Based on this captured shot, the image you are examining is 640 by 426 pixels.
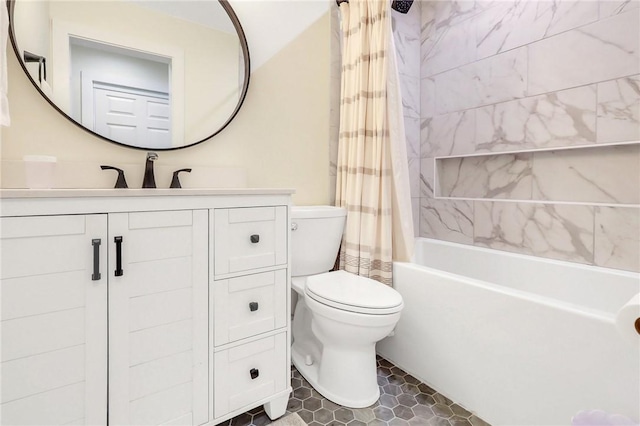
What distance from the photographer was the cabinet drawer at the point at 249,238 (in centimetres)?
114

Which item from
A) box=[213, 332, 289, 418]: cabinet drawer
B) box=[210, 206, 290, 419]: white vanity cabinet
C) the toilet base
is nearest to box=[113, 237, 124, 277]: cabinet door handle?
box=[210, 206, 290, 419]: white vanity cabinet

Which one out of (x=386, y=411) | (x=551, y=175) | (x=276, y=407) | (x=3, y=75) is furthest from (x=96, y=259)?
(x=551, y=175)

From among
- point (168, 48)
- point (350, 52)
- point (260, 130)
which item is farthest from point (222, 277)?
point (350, 52)

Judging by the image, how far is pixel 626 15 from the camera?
1.54 meters

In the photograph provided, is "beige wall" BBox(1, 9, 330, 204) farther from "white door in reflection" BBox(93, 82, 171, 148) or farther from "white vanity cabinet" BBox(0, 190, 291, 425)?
"white vanity cabinet" BBox(0, 190, 291, 425)

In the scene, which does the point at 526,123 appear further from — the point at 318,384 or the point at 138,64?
the point at 138,64

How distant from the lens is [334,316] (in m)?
1.32

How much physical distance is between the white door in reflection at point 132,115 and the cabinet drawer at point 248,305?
784mm

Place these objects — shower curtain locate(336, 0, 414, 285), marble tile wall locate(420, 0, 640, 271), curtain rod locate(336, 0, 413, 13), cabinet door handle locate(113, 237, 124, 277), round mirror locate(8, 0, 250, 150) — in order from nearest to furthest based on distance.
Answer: cabinet door handle locate(113, 237, 124, 277)
round mirror locate(8, 0, 250, 150)
marble tile wall locate(420, 0, 640, 271)
shower curtain locate(336, 0, 414, 285)
curtain rod locate(336, 0, 413, 13)

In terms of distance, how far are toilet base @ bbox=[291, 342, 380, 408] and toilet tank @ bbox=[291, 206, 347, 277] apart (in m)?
0.44

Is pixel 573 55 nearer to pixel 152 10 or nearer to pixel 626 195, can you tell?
pixel 626 195

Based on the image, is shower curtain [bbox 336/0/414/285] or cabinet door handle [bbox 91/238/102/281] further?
shower curtain [bbox 336/0/414/285]

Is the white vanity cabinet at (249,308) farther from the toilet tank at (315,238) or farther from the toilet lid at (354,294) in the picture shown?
the toilet tank at (315,238)

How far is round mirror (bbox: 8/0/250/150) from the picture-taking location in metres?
1.26
